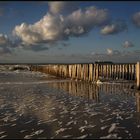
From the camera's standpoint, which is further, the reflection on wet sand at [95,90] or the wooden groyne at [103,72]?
the wooden groyne at [103,72]

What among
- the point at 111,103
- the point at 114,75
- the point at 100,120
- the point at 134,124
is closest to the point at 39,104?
the point at 111,103

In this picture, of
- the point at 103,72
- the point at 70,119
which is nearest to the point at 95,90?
the point at 70,119

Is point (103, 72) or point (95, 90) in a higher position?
point (103, 72)

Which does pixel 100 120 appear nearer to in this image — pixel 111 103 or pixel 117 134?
pixel 117 134

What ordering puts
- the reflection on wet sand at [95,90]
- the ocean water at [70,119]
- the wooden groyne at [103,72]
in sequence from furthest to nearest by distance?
1. the wooden groyne at [103,72]
2. the reflection on wet sand at [95,90]
3. the ocean water at [70,119]

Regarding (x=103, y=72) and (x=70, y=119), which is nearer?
(x=70, y=119)

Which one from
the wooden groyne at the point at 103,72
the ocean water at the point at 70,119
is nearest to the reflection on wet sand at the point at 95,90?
the ocean water at the point at 70,119

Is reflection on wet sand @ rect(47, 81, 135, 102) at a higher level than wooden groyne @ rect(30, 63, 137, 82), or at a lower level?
lower

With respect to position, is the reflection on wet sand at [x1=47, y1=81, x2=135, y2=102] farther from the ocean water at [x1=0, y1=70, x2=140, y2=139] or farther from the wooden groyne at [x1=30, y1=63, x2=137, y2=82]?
the wooden groyne at [x1=30, y1=63, x2=137, y2=82]

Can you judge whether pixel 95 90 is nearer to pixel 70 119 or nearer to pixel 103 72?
pixel 70 119

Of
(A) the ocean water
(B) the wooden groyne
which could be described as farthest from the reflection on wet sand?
(B) the wooden groyne

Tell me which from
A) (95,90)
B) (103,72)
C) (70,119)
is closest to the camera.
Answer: (70,119)

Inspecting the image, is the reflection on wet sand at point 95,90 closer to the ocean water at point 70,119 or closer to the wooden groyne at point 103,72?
the ocean water at point 70,119

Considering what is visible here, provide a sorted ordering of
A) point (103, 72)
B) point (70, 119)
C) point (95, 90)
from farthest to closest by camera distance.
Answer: point (103, 72) → point (95, 90) → point (70, 119)
